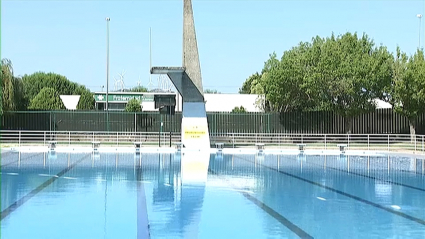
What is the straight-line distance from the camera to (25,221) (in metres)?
9.54

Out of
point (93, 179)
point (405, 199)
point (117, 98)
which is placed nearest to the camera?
point (405, 199)

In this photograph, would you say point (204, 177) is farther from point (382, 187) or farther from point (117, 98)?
point (117, 98)

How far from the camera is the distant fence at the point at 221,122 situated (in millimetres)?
37312

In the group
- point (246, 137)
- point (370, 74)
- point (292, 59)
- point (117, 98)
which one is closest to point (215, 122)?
point (246, 137)

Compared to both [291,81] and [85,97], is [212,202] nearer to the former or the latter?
[291,81]

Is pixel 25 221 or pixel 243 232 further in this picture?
pixel 25 221

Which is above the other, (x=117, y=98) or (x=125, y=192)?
(x=117, y=98)

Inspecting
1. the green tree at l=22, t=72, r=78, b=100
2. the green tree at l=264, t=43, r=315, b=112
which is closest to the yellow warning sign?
the green tree at l=264, t=43, r=315, b=112

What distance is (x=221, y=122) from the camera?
3847cm

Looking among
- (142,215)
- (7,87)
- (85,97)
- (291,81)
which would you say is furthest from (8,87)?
(85,97)

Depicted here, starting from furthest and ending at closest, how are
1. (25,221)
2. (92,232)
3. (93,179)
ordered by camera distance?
(93,179) → (25,221) → (92,232)

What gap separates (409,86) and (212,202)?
78.0ft

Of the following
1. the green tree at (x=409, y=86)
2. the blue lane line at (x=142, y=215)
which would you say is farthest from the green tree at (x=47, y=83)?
the blue lane line at (x=142, y=215)

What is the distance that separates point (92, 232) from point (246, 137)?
28863mm
